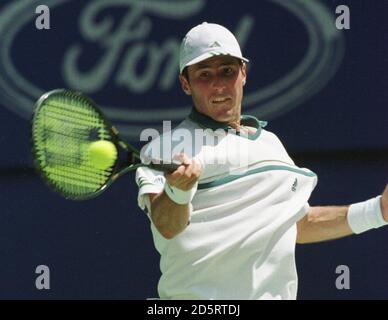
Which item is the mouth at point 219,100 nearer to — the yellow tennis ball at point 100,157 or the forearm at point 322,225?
the yellow tennis ball at point 100,157

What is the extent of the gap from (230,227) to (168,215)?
0.91ft

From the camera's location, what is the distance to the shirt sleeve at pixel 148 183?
496 centimetres

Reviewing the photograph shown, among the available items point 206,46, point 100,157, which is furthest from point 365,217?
point 100,157

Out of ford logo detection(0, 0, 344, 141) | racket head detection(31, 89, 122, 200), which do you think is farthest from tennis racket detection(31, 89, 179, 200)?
ford logo detection(0, 0, 344, 141)

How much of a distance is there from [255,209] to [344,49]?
1.51m

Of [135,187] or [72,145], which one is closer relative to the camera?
[72,145]

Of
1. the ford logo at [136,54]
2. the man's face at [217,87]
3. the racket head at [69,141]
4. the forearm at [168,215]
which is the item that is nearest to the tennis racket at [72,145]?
the racket head at [69,141]

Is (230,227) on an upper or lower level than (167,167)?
lower

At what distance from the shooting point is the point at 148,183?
4.97 m

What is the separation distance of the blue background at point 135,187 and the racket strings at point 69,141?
1.50m

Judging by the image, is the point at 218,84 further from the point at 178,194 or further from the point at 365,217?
the point at 365,217

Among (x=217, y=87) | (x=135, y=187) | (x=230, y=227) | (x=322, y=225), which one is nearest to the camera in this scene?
(x=230, y=227)

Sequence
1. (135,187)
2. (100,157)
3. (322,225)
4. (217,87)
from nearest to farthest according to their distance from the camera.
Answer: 1. (100,157)
2. (217,87)
3. (322,225)
4. (135,187)

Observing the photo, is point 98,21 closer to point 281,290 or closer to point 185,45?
point 185,45
